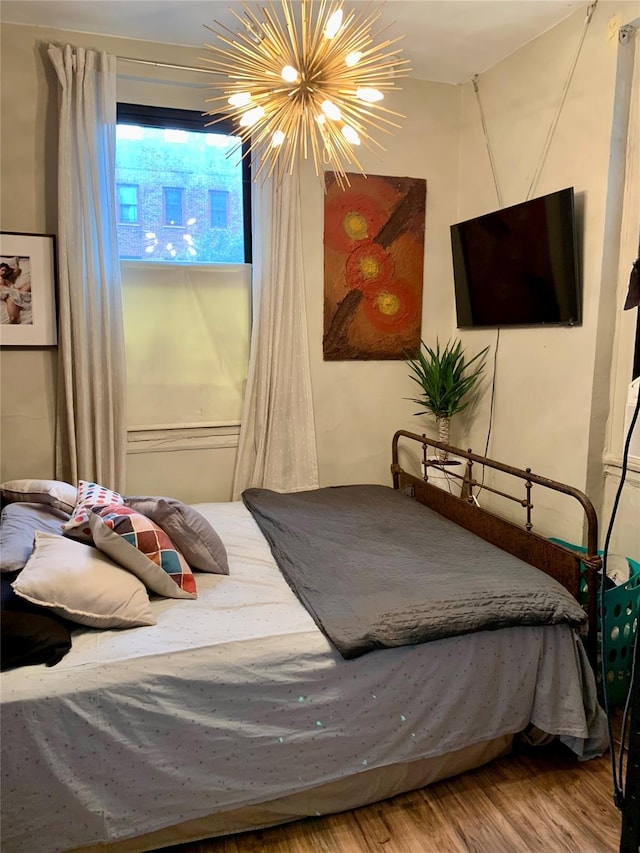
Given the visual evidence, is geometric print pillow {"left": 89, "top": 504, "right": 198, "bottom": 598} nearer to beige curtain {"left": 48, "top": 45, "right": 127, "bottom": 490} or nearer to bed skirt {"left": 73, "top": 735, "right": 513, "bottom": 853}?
bed skirt {"left": 73, "top": 735, "right": 513, "bottom": 853}

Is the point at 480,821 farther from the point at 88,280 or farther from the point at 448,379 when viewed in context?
the point at 88,280

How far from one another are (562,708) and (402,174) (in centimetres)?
285

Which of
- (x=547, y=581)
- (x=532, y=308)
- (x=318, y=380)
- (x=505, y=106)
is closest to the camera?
(x=547, y=581)

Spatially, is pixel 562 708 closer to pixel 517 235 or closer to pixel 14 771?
pixel 14 771

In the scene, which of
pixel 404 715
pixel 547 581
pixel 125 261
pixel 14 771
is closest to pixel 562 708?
pixel 547 581

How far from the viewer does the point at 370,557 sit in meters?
2.33

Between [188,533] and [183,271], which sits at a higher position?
[183,271]

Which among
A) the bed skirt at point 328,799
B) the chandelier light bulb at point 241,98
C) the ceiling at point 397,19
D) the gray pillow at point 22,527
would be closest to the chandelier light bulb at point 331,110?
the chandelier light bulb at point 241,98

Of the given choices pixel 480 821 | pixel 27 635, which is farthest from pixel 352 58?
pixel 480 821

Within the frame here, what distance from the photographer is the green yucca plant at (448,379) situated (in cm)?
339

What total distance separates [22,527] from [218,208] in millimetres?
2030

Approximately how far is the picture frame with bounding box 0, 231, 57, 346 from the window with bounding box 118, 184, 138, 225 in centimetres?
38

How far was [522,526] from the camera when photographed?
264cm

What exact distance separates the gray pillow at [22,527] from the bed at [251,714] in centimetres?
10
